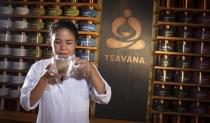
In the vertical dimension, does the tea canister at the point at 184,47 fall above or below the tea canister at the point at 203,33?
below

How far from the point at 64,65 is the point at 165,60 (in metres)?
2.01

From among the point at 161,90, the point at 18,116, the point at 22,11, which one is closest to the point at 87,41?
the point at 22,11

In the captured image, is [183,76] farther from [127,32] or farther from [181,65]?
[127,32]

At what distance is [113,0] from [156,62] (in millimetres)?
814

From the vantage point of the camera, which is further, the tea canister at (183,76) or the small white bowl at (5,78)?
the small white bowl at (5,78)

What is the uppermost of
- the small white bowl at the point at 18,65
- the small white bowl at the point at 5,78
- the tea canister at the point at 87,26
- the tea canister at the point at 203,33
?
the tea canister at the point at 87,26

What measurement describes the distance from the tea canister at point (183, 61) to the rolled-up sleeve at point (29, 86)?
2.03 m

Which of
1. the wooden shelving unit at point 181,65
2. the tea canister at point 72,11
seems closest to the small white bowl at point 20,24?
the tea canister at point 72,11

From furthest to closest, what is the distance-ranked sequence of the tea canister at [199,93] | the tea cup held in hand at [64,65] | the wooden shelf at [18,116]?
the tea canister at [199,93] → the wooden shelf at [18,116] → the tea cup held in hand at [64,65]

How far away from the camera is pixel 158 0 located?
3.04m

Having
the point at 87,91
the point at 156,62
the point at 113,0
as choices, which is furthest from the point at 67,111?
the point at 113,0

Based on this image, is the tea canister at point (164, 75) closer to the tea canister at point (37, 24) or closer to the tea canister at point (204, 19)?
the tea canister at point (204, 19)

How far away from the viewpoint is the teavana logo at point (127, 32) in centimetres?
308

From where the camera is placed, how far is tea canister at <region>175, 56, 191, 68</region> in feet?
9.43
